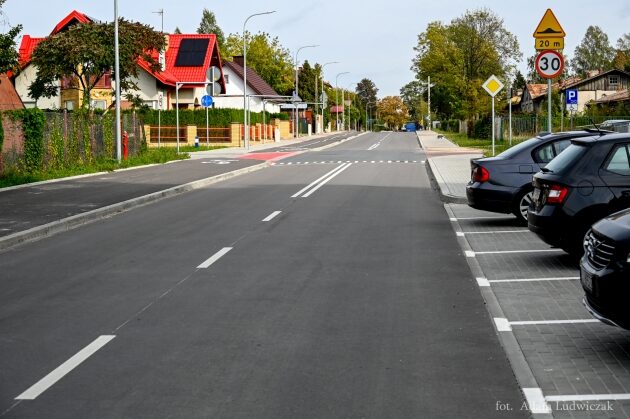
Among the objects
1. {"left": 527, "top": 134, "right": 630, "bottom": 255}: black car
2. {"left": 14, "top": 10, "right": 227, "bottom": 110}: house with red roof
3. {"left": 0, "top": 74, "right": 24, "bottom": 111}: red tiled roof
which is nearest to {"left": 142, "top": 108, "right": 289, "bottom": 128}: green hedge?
{"left": 14, "top": 10, "right": 227, "bottom": 110}: house with red roof

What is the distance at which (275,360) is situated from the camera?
6.30m

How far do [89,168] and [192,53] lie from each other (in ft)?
140

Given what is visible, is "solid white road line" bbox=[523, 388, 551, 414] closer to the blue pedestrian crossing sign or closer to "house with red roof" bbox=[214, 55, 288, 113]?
the blue pedestrian crossing sign

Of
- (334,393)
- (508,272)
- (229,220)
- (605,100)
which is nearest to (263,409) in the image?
(334,393)

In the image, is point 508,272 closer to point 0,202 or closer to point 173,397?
point 173,397

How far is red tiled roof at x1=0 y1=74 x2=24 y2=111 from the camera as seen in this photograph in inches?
1918

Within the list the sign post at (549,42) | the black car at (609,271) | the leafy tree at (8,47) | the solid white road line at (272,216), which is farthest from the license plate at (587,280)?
the leafy tree at (8,47)

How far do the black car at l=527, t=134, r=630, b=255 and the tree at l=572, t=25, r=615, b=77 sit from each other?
123941 mm

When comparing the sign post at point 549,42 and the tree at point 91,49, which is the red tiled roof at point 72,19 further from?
the sign post at point 549,42

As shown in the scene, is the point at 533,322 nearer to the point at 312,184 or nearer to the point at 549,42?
the point at 549,42

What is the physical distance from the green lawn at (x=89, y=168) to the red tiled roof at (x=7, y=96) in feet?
42.9

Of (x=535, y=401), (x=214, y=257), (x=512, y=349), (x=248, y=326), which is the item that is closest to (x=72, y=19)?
(x=214, y=257)

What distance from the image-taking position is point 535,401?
5.32m

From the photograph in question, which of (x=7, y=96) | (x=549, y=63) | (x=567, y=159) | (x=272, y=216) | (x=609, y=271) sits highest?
(x=7, y=96)
